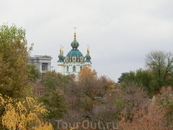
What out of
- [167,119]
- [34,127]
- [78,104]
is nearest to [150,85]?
[78,104]

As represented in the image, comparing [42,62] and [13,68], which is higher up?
[42,62]

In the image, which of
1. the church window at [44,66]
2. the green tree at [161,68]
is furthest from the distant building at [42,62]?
the green tree at [161,68]

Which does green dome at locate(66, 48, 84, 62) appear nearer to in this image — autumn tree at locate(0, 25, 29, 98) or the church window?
the church window

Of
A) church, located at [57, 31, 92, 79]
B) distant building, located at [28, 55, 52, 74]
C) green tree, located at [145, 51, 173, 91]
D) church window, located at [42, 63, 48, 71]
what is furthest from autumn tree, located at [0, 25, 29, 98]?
church, located at [57, 31, 92, 79]

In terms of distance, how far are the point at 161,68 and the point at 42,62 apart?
38002mm

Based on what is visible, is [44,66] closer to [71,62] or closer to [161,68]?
[71,62]

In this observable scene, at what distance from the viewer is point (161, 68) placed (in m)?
53.8

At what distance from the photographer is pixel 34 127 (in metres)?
13.4

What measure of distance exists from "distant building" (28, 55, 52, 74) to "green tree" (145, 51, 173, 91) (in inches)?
1377

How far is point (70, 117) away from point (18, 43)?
11.3 m

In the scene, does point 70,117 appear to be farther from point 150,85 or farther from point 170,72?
point 170,72

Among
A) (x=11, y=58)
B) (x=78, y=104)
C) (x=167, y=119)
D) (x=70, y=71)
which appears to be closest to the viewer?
(x=11, y=58)

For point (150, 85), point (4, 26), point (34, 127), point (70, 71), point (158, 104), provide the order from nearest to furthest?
point (34, 127) → point (4, 26) → point (158, 104) → point (150, 85) → point (70, 71)

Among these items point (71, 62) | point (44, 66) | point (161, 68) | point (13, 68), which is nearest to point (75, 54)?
point (71, 62)
